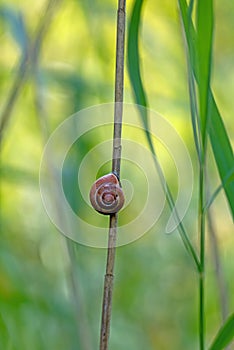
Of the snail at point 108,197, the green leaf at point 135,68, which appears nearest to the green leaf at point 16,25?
the green leaf at point 135,68

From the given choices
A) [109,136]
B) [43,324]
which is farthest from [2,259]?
[109,136]

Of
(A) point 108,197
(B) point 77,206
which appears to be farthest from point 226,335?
(B) point 77,206

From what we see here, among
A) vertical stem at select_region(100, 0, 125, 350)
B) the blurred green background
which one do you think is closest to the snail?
vertical stem at select_region(100, 0, 125, 350)

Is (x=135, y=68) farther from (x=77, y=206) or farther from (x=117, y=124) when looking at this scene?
(x=77, y=206)

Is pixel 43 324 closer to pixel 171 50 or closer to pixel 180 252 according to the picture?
pixel 180 252

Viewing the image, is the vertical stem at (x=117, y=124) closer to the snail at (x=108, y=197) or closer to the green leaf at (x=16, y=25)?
the snail at (x=108, y=197)

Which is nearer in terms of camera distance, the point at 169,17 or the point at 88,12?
the point at 88,12

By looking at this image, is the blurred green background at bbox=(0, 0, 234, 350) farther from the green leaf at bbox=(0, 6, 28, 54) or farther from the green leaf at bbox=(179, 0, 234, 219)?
the green leaf at bbox=(179, 0, 234, 219)

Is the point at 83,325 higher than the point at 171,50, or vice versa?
the point at 171,50
